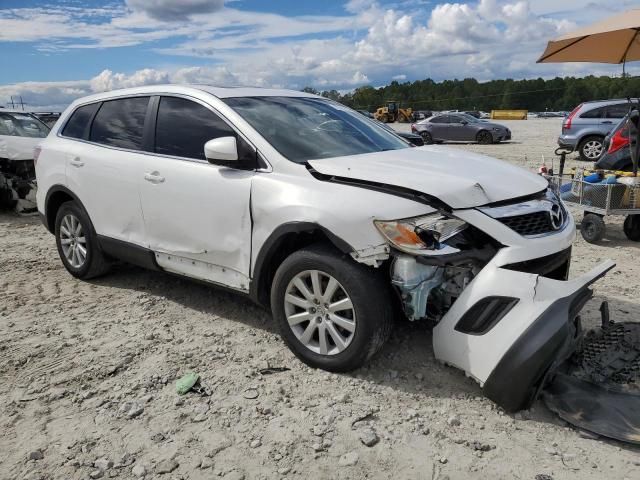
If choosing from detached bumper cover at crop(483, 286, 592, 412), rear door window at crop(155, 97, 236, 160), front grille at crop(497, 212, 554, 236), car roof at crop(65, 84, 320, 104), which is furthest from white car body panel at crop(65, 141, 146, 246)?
detached bumper cover at crop(483, 286, 592, 412)

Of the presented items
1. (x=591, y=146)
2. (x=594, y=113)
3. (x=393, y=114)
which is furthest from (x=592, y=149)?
(x=393, y=114)

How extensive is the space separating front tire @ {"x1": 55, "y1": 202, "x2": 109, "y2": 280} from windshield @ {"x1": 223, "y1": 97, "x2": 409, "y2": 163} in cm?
194

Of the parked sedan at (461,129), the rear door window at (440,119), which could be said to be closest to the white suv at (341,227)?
the parked sedan at (461,129)

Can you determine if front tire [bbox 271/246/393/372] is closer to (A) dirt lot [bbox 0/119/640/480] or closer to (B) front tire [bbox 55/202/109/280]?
(A) dirt lot [bbox 0/119/640/480]

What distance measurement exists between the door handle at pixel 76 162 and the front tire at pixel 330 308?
246cm

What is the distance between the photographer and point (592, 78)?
280 feet

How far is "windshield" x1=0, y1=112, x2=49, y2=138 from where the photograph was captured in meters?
9.43

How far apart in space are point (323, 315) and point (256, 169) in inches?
42.0

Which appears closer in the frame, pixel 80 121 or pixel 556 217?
pixel 556 217

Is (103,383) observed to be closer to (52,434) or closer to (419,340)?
(52,434)

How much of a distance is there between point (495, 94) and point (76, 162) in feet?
316

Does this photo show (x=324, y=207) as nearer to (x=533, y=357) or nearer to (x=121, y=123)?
(x=533, y=357)

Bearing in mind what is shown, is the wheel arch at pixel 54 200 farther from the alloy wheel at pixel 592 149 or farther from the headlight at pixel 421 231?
the alloy wheel at pixel 592 149

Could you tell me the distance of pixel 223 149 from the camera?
11.5ft
